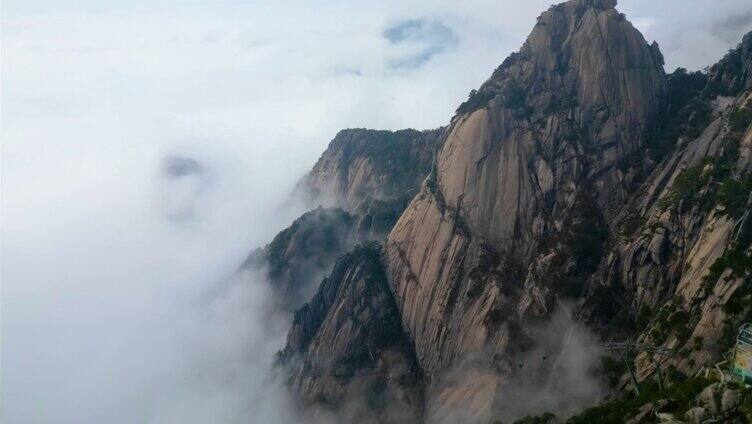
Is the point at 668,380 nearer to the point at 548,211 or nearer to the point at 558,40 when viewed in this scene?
the point at 548,211

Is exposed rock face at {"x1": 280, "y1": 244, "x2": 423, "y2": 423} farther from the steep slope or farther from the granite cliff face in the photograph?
the steep slope

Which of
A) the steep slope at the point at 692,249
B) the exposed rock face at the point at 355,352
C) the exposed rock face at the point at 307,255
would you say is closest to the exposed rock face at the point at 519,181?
the exposed rock face at the point at 355,352

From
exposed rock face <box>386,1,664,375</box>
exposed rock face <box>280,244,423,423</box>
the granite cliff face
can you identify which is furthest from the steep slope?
exposed rock face <box>280,244,423,423</box>

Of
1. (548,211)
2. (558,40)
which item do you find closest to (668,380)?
(548,211)

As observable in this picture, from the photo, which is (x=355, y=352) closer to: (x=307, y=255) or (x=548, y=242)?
(x=548, y=242)

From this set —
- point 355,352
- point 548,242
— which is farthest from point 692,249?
point 355,352

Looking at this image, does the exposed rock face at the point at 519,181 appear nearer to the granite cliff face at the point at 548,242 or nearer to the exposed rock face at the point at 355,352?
the granite cliff face at the point at 548,242
